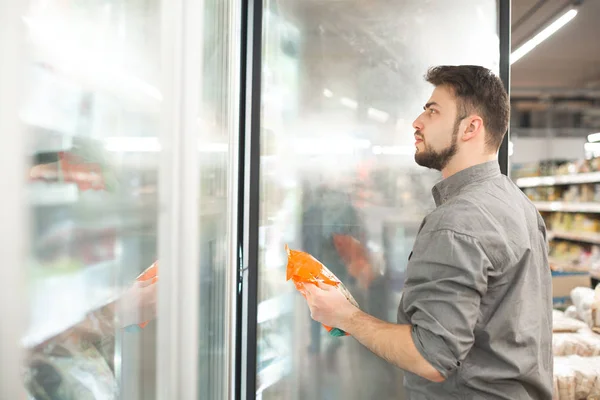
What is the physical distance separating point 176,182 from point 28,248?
43cm

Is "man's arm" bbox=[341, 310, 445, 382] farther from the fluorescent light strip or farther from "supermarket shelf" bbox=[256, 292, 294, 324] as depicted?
Result: the fluorescent light strip

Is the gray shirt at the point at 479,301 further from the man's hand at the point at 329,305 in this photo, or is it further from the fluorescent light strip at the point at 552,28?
the fluorescent light strip at the point at 552,28

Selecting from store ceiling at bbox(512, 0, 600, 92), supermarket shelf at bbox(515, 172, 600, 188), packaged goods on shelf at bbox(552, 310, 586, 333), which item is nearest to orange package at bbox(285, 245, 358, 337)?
packaged goods on shelf at bbox(552, 310, 586, 333)

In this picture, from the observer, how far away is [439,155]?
1.42m

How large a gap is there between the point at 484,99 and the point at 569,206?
18.3 feet

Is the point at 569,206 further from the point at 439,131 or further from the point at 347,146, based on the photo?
the point at 439,131

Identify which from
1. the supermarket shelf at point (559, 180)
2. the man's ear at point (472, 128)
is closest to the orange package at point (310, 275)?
the man's ear at point (472, 128)

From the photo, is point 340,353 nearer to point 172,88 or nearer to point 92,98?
point 172,88

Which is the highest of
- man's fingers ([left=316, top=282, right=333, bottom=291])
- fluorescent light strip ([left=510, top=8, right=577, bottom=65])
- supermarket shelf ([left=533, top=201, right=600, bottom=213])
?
fluorescent light strip ([left=510, top=8, right=577, bottom=65])

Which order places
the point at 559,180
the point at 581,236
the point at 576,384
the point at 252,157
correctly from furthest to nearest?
A: the point at 559,180 → the point at 581,236 → the point at 576,384 → the point at 252,157

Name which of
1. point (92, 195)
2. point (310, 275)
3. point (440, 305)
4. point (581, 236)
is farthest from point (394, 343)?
point (581, 236)

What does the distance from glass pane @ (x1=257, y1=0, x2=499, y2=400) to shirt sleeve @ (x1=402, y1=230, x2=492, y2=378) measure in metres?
0.81

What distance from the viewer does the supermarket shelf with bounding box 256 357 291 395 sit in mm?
1968

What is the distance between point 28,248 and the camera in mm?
569
